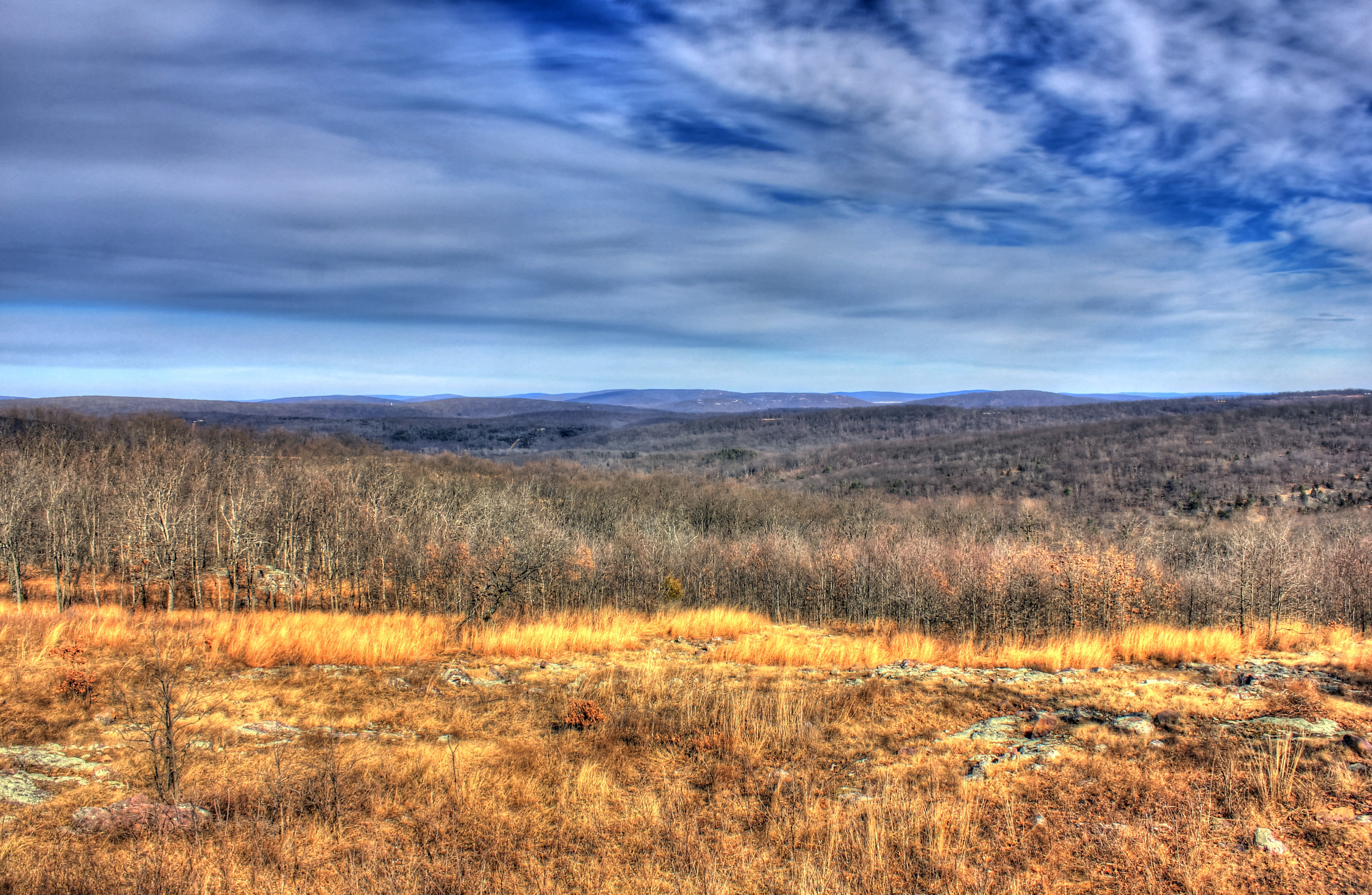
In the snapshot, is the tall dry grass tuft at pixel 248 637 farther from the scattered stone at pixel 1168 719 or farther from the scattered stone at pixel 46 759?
the scattered stone at pixel 1168 719

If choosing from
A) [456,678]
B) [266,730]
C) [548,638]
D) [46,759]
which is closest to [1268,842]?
[266,730]

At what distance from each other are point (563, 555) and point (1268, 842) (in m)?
32.3

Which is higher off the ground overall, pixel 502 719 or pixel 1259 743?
pixel 1259 743

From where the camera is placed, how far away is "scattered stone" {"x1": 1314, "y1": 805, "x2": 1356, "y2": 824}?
6020 mm

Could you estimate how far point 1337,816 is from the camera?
20.1ft

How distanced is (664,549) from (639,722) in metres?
37.4

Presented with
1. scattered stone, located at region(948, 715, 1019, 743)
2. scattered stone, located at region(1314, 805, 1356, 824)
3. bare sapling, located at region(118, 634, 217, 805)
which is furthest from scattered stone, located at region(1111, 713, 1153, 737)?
bare sapling, located at region(118, 634, 217, 805)

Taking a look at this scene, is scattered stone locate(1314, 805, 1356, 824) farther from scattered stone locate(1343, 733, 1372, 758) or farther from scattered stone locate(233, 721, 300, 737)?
scattered stone locate(233, 721, 300, 737)

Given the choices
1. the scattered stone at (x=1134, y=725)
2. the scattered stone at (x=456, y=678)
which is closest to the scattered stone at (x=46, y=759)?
the scattered stone at (x=456, y=678)

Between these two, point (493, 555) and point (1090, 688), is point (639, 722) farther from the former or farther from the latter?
point (493, 555)

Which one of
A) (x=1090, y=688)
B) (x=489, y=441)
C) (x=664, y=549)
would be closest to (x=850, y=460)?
(x=664, y=549)

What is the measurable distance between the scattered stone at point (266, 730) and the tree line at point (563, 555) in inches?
387

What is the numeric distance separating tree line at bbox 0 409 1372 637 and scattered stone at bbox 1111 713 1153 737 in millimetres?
14881

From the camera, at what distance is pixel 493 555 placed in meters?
24.4
